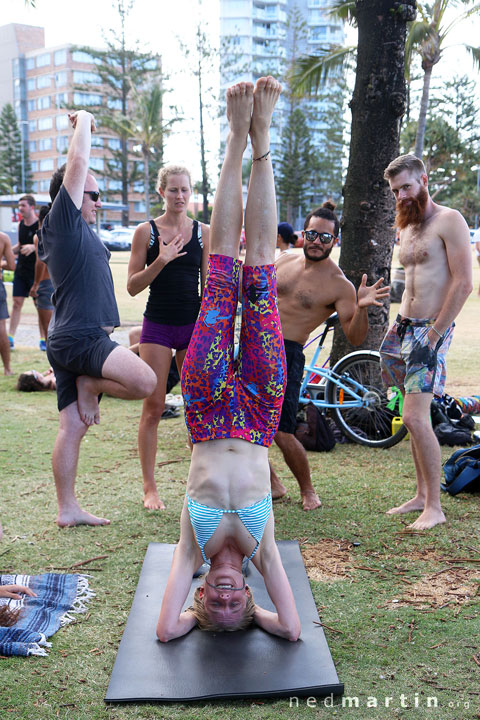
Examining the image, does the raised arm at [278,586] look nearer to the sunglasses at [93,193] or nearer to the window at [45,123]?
the sunglasses at [93,193]

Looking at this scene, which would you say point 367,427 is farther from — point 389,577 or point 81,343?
point 81,343

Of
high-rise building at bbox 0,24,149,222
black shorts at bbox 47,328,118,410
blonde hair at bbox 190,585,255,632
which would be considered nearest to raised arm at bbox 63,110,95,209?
black shorts at bbox 47,328,118,410

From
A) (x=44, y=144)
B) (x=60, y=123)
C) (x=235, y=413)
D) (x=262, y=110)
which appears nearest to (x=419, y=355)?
(x=235, y=413)

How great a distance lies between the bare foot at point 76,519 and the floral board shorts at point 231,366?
157cm

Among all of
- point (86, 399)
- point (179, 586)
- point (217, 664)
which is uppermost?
point (86, 399)

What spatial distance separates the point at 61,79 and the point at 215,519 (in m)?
89.0

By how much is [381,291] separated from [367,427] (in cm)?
243

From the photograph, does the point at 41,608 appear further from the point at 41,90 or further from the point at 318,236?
the point at 41,90

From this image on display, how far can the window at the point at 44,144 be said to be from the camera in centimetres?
8481

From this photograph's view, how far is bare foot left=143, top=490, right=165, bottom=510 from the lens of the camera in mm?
4820

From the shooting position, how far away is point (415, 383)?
4562 mm

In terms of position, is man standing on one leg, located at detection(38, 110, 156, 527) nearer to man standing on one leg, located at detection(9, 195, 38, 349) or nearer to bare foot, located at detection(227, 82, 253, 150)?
bare foot, located at detection(227, 82, 253, 150)

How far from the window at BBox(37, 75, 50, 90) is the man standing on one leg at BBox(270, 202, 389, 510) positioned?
89867mm

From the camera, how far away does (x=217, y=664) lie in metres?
2.96
